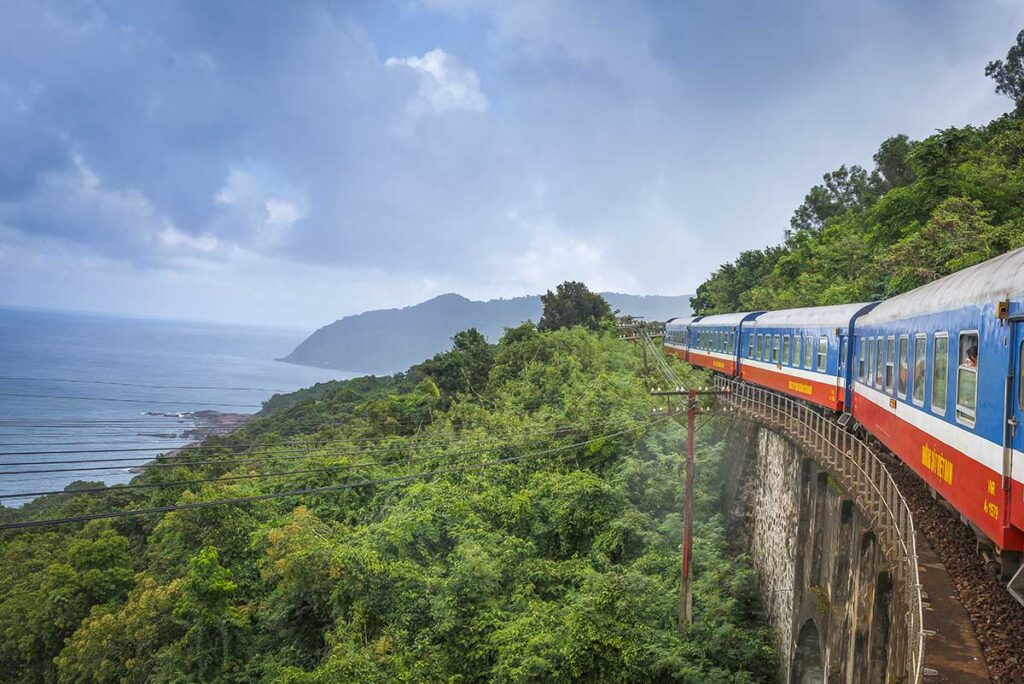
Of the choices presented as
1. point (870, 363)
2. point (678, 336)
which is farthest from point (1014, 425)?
point (678, 336)

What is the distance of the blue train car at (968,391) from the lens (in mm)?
5574

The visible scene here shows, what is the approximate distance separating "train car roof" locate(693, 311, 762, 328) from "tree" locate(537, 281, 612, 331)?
71.1 ft

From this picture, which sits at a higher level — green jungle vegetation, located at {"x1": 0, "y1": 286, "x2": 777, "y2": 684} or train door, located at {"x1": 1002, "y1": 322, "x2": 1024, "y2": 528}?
train door, located at {"x1": 1002, "y1": 322, "x2": 1024, "y2": 528}

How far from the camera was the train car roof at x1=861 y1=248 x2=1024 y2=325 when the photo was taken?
5.86 m

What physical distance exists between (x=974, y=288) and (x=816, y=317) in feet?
35.7

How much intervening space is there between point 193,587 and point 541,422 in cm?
1288

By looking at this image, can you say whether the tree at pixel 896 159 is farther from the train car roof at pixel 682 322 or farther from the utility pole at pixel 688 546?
the utility pole at pixel 688 546

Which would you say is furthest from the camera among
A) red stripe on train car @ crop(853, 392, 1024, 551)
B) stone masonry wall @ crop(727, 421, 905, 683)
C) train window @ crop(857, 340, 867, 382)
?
train window @ crop(857, 340, 867, 382)

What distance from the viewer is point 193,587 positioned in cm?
2259

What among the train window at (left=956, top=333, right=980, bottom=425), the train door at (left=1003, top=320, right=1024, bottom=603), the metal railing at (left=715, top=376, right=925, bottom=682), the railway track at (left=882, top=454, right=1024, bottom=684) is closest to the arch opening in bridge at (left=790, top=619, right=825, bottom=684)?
the metal railing at (left=715, top=376, right=925, bottom=682)

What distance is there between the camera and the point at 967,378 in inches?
269

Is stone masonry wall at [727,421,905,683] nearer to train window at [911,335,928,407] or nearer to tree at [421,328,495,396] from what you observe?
train window at [911,335,928,407]

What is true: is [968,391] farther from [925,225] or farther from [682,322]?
[682,322]

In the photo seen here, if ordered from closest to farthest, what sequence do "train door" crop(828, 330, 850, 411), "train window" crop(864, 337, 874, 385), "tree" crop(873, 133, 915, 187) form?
"train window" crop(864, 337, 874, 385), "train door" crop(828, 330, 850, 411), "tree" crop(873, 133, 915, 187)
